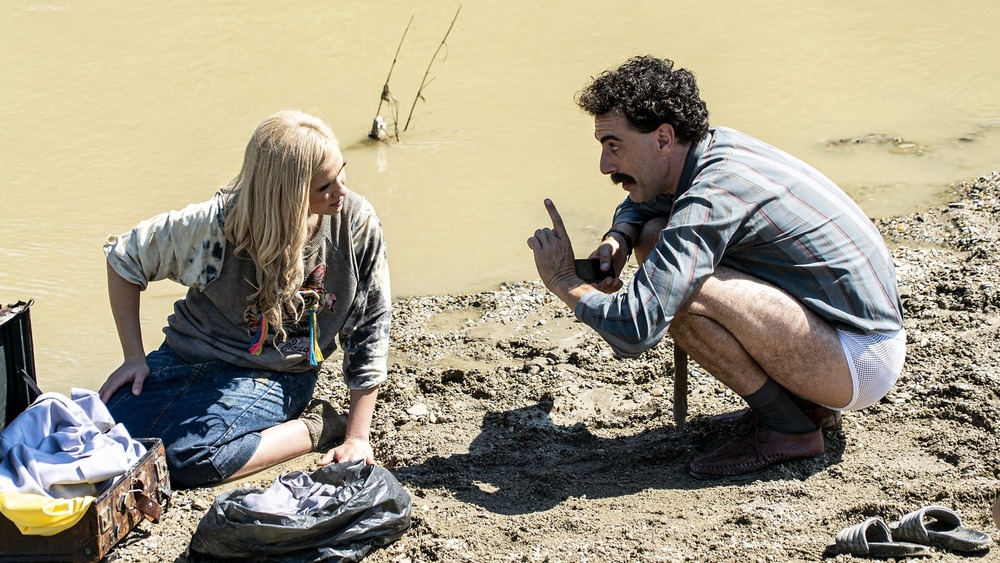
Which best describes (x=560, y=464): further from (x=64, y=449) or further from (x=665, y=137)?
(x=64, y=449)

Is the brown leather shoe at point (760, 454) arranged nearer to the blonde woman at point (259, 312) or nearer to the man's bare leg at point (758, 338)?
the man's bare leg at point (758, 338)

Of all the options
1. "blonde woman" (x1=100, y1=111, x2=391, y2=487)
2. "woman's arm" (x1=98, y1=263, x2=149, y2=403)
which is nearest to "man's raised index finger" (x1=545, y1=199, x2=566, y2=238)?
"blonde woman" (x1=100, y1=111, x2=391, y2=487)

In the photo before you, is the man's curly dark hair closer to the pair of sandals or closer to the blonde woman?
the blonde woman

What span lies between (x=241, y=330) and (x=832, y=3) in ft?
23.3

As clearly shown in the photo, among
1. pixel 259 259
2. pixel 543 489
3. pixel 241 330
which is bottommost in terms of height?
pixel 543 489

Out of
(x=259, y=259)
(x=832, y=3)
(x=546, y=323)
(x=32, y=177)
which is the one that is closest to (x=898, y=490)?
(x=546, y=323)

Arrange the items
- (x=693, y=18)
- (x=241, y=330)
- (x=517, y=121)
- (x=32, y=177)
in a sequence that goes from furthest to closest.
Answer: (x=693, y=18)
(x=517, y=121)
(x=32, y=177)
(x=241, y=330)

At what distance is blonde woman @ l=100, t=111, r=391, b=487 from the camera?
→ 330 centimetres

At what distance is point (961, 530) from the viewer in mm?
2939

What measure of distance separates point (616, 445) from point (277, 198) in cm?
148

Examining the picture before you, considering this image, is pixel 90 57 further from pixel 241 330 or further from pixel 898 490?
pixel 898 490

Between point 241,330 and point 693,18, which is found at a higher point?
point 693,18

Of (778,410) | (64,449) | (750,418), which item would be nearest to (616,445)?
(750,418)

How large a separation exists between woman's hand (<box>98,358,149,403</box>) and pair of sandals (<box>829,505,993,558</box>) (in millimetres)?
2259
